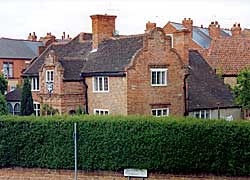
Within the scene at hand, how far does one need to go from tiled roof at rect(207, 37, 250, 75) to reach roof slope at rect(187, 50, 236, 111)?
225 inches

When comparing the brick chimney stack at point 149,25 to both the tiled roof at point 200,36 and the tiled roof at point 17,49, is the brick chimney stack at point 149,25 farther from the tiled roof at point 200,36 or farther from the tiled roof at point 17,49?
the tiled roof at point 17,49

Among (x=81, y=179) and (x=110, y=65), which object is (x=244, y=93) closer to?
(x=110, y=65)

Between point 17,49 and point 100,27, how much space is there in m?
41.3

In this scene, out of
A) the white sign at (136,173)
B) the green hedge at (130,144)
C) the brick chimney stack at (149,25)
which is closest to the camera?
the green hedge at (130,144)

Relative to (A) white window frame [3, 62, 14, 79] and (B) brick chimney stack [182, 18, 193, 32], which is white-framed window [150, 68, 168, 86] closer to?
(B) brick chimney stack [182, 18, 193, 32]

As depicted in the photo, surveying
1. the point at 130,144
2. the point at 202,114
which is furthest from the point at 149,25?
the point at 130,144

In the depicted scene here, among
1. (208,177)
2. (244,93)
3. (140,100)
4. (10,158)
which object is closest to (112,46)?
(140,100)

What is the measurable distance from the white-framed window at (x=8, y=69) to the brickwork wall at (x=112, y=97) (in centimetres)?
3978

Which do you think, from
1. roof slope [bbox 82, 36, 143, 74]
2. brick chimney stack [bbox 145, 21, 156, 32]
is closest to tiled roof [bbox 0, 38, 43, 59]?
brick chimney stack [bbox 145, 21, 156, 32]

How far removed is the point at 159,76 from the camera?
3616 cm

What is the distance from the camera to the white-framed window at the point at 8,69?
2943 inches

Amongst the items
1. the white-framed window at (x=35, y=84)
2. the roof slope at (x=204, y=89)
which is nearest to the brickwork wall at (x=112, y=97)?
the white-framed window at (x=35, y=84)

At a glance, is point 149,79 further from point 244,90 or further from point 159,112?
point 244,90

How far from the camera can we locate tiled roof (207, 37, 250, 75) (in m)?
51.3
